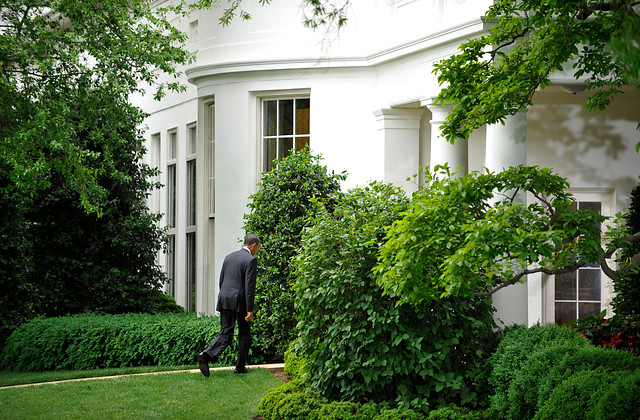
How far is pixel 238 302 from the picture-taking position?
482 inches

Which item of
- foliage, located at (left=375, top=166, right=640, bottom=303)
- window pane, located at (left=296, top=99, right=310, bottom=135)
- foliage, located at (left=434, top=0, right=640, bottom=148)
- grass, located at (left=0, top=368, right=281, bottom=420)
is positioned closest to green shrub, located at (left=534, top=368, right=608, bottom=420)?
foliage, located at (left=375, top=166, right=640, bottom=303)

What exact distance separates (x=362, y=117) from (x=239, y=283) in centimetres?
500

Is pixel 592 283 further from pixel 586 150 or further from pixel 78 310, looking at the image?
pixel 78 310

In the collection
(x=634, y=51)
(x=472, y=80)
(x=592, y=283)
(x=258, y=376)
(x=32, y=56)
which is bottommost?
(x=258, y=376)

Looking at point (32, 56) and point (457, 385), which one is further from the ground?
point (32, 56)

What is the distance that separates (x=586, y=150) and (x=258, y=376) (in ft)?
22.7

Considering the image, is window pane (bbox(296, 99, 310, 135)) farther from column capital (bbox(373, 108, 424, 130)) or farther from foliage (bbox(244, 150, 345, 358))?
foliage (bbox(244, 150, 345, 358))

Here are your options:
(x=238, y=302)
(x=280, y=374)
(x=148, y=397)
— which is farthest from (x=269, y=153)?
(x=148, y=397)

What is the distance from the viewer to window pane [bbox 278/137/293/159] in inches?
663

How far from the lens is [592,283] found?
50.2 feet

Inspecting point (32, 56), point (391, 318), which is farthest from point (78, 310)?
point (391, 318)

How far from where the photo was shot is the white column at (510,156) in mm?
11375

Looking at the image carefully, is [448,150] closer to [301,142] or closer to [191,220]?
[301,142]

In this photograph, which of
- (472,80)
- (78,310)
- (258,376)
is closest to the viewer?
(472,80)
